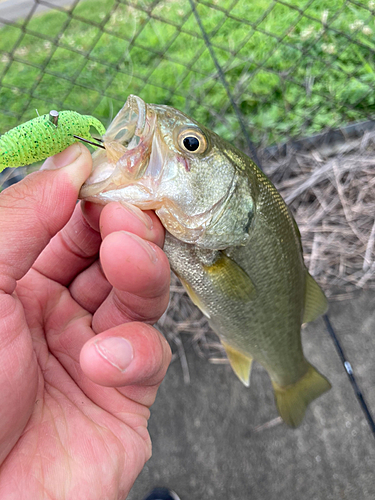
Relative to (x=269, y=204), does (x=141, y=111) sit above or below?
above

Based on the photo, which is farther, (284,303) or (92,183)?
(284,303)

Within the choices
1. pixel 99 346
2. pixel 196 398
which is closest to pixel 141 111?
pixel 99 346

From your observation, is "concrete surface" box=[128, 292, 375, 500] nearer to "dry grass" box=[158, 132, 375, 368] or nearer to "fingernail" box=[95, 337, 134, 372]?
"dry grass" box=[158, 132, 375, 368]

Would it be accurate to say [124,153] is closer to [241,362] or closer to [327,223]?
[241,362]

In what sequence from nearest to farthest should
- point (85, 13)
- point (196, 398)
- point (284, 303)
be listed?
1. point (284, 303)
2. point (196, 398)
3. point (85, 13)

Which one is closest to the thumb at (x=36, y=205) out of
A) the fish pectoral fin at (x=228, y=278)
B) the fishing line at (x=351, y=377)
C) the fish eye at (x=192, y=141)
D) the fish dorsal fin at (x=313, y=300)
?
the fish eye at (x=192, y=141)

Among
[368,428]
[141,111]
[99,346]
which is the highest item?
[141,111]

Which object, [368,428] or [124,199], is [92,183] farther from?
[368,428]
